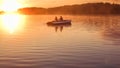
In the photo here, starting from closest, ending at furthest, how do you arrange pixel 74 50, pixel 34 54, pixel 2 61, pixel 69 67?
pixel 69 67, pixel 2 61, pixel 34 54, pixel 74 50

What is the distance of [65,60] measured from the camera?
2383 cm

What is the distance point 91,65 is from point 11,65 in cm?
542

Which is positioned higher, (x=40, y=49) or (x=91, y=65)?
(x=40, y=49)

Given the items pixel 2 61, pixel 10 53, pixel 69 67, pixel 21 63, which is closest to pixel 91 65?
pixel 69 67

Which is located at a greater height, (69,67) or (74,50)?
(74,50)

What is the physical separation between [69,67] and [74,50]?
805 centimetres

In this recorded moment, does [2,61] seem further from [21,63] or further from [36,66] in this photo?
[36,66]

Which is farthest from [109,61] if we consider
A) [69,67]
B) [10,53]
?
[10,53]

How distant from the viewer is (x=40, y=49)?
98.6ft

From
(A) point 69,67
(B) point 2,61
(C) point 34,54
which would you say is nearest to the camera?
(A) point 69,67

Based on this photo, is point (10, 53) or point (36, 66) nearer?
point (36, 66)

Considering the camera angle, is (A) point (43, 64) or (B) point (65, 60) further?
(B) point (65, 60)

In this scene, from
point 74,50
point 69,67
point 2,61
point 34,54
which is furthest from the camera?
point 74,50

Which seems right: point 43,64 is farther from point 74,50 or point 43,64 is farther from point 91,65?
point 74,50
